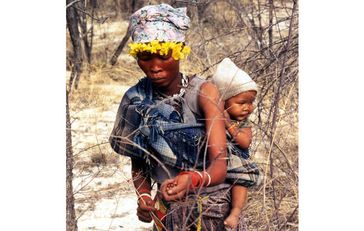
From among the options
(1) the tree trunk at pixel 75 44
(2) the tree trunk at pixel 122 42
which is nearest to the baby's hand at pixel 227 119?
(1) the tree trunk at pixel 75 44

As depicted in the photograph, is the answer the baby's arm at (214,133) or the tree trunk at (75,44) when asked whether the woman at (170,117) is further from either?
the tree trunk at (75,44)

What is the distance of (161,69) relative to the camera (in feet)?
8.89

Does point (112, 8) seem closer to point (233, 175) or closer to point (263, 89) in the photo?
point (263, 89)

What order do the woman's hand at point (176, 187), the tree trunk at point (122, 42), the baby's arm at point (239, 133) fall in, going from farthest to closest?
1. the tree trunk at point (122, 42)
2. the baby's arm at point (239, 133)
3. the woman's hand at point (176, 187)

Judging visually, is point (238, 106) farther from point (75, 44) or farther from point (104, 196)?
point (75, 44)

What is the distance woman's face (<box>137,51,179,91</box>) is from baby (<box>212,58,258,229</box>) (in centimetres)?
12

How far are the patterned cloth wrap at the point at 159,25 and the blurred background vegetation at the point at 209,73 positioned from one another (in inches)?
13.0

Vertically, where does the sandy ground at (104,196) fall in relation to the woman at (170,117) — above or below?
below

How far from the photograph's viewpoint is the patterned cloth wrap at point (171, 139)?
2.69m

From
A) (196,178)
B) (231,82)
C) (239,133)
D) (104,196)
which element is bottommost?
(104,196)

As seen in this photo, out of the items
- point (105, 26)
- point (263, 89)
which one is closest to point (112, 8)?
point (105, 26)

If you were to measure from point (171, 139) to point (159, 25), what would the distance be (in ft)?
1.05

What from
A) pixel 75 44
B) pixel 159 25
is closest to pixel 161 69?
pixel 159 25

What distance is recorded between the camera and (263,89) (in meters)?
3.39
